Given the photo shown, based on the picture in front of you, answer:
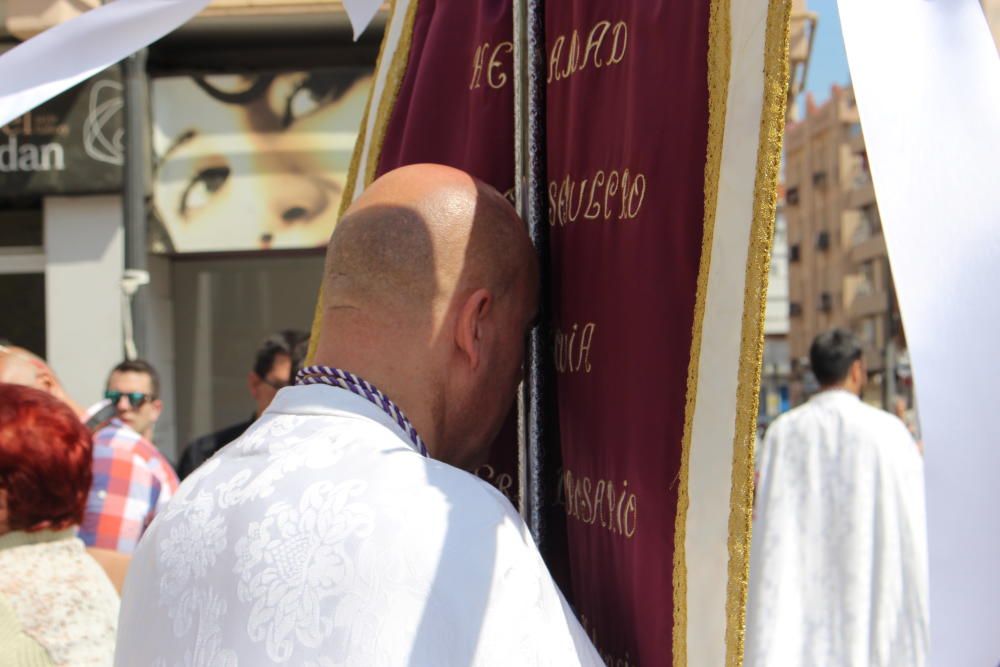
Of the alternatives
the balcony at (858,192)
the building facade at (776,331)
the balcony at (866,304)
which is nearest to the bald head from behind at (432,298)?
the building facade at (776,331)

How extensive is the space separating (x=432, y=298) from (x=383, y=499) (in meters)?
0.31

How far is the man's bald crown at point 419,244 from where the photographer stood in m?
1.49

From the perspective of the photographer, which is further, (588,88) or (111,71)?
(111,71)

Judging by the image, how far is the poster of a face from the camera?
7527 mm

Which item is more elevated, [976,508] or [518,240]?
[518,240]

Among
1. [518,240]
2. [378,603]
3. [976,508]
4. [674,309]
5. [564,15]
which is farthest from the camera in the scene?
[564,15]

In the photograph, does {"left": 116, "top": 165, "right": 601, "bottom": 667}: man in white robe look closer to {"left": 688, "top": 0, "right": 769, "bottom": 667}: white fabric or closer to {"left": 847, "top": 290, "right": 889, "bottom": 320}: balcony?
{"left": 688, "top": 0, "right": 769, "bottom": 667}: white fabric

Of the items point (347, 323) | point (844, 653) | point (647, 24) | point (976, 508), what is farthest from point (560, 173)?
point (844, 653)

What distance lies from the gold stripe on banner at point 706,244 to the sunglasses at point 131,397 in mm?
3584

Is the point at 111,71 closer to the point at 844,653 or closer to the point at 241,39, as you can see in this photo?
the point at 241,39

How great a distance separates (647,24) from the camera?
1517 mm

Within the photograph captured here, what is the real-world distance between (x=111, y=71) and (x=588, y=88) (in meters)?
6.37

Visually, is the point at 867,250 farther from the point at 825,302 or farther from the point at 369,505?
the point at 369,505

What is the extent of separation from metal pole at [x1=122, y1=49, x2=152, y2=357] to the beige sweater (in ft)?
14.7
